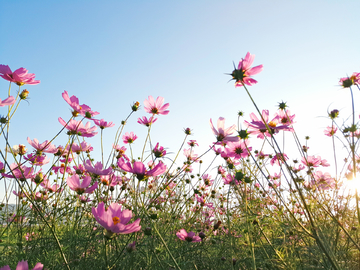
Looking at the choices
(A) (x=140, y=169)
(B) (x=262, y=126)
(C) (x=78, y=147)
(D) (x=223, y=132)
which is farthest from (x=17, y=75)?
(B) (x=262, y=126)

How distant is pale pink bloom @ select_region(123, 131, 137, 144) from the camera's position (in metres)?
2.14

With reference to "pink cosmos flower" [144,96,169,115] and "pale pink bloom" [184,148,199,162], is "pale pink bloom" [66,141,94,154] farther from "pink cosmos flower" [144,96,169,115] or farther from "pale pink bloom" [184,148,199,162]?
"pale pink bloom" [184,148,199,162]

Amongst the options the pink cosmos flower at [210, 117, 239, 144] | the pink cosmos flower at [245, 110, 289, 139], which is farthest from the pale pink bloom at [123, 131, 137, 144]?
the pink cosmos flower at [245, 110, 289, 139]

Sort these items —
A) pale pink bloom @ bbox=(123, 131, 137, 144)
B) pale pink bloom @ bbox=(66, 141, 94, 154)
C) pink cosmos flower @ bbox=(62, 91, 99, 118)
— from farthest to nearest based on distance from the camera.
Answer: pale pink bloom @ bbox=(123, 131, 137, 144), pale pink bloom @ bbox=(66, 141, 94, 154), pink cosmos flower @ bbox=(62, 91, 99, 118)

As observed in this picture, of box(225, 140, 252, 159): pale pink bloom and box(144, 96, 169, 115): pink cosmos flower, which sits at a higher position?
box(144, 96, 169, 115): pink cosmos flower

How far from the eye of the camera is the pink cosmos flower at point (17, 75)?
3.98 ft

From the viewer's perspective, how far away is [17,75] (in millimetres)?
1234

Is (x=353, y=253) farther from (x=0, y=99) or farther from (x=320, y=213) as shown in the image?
(x=0, y=99)

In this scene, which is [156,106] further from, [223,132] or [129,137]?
[223,132]

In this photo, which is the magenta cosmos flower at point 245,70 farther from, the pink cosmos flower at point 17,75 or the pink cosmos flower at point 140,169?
the pink cosmos flower at point 17,75

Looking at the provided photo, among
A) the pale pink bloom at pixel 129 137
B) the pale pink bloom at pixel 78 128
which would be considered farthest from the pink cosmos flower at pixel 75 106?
the pale pink bloom at pixel 129 137

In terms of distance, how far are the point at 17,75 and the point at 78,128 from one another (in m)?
0.43

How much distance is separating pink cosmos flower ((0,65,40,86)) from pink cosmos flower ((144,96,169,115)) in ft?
2.64

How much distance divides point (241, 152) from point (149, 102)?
2.78 ft
